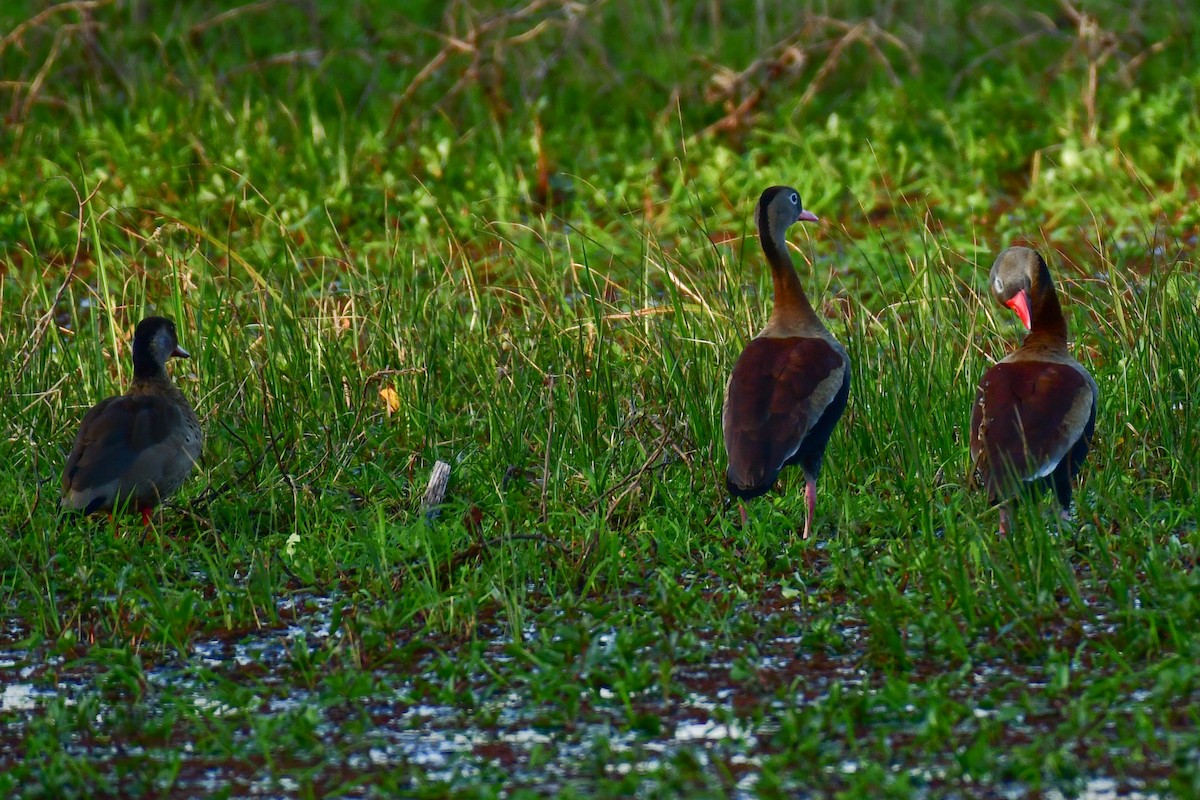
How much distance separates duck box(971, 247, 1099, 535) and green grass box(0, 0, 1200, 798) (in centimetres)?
14

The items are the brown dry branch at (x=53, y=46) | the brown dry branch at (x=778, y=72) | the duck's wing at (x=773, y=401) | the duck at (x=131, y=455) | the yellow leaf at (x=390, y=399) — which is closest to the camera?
the duck's wing at (x=773, y=401)

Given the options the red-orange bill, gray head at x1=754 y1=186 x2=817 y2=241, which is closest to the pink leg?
the red-orange bill

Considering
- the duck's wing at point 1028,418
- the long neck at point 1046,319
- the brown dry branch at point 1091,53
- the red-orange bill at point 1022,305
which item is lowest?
the brown dry branch at point 1091,53

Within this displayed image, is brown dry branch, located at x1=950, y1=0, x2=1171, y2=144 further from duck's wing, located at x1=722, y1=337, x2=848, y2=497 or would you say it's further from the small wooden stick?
the small wooden stick

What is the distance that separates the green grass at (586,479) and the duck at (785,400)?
0.66 ft

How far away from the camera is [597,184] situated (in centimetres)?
1101

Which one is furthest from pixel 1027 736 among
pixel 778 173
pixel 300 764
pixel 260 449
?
pixel 778 173

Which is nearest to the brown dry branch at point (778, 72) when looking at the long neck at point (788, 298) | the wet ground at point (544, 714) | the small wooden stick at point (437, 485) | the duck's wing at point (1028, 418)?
the long neck at point (788, 298)

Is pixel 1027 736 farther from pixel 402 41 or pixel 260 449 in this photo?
pixel 402 41

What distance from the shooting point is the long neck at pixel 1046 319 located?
6.07 meters

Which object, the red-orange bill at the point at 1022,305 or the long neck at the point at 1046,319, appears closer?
the red-orange bill at the point at 1022,305

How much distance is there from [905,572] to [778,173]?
577 centimetres

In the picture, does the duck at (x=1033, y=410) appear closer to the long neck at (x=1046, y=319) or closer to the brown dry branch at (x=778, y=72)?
the long neck at (x=1046, y=319)

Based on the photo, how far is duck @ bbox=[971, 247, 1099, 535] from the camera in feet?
17.8
